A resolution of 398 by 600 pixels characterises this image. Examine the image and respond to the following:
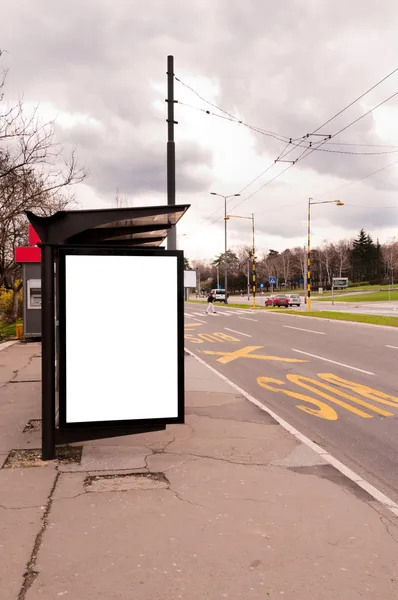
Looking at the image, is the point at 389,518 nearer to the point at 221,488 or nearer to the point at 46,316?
the point at 221,488

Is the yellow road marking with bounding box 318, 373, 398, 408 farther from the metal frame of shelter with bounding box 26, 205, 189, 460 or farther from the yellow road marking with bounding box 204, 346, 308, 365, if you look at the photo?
the metal frame of shelter with bounding box 26, 205, 189, 460

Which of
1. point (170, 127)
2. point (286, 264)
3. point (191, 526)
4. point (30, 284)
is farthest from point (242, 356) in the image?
point (286, 264)

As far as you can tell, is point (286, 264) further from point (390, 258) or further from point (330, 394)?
point (330, 394)

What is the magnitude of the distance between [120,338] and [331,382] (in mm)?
5968

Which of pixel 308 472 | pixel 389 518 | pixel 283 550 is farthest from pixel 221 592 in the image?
pixel 308 472

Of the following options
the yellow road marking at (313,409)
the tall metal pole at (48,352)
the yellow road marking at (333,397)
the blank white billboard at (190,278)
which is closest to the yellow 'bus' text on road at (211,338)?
the yellow road marking at (333,397)

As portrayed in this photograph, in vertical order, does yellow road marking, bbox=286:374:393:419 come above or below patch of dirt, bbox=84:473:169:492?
below

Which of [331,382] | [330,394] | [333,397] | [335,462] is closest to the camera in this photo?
[335,462]

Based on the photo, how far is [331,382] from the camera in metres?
10.0

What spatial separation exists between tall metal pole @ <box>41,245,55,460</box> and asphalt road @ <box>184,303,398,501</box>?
3.22m

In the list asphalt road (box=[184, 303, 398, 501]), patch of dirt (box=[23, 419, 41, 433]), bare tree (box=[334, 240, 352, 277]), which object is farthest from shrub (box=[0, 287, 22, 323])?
bare tree (box=[334, 240, 352, 277])

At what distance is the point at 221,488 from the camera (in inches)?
176

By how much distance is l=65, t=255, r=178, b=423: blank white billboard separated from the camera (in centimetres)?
527

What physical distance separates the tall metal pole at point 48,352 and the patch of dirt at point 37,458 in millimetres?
100
